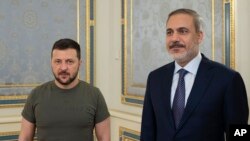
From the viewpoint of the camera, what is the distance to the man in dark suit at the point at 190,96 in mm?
1687

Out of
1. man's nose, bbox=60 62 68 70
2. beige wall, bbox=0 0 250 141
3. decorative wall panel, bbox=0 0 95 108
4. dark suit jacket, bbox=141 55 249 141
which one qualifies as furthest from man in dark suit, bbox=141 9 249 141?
decorative wall panel, bbox=0 0 95 108

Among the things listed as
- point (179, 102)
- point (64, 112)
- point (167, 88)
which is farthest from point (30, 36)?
point (179, 102)

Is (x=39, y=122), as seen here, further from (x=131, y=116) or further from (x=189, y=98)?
(x=131, y=116)

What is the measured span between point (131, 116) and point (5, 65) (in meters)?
1.35

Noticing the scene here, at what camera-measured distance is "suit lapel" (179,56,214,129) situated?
1.71m

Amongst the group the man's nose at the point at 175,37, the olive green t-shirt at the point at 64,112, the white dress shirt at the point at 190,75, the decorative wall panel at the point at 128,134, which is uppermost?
the man's nose at the point at 175,37

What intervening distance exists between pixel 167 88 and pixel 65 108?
1.94 ft

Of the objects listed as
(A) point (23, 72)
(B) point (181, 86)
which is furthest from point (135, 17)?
(B) point (181, 86)

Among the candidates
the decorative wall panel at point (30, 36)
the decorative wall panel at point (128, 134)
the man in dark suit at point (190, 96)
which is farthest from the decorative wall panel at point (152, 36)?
the man in dark suit at point (190, 96)

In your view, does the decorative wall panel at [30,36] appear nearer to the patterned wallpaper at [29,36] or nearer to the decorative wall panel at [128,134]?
the patterned wallpaper at [29,36]

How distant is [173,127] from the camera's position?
176 centimetres

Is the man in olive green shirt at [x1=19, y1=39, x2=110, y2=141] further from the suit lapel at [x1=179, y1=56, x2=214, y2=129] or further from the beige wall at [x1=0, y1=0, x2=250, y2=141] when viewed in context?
the beige wall at [x1=0, y1=0, x2=250, y2=141]

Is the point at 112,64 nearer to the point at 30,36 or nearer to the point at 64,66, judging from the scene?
the point at 30,36

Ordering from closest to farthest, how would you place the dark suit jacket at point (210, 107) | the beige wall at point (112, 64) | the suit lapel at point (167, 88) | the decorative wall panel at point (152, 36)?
1. the dark suit jacket at point (210, 107)
2. the suit lapel at point (167, 88)
3. the decorative wall panel at point (152, 36)
4. the beige wall at point (112, 64)
